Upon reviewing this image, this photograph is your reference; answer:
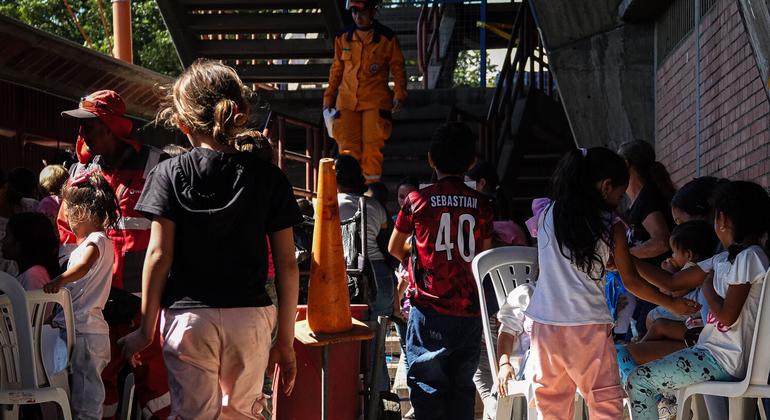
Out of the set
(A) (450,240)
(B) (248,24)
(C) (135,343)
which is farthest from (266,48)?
(C) (135,343)

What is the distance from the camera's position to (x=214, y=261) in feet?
13.3

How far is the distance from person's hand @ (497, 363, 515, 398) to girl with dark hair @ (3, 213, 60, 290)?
235cm

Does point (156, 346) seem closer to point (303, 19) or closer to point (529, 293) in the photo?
point (529, 293)

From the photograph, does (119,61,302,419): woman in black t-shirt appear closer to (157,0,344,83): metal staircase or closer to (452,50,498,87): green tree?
(157,0,344,83): metal staircase

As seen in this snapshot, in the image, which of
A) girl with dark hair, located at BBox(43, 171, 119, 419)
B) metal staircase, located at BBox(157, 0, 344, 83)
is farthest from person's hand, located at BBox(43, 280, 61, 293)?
metal staircase, located at BBox(157, 0, 344, 83)

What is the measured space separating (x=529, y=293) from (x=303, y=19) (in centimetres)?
961

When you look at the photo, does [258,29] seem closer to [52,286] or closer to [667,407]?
[52,286]

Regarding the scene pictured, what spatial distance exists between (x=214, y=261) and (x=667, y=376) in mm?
1988

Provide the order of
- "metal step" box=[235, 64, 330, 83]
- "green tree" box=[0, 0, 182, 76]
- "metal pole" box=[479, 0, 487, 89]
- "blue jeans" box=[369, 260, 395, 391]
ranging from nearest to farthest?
"blue jeans" box=[369, 260, 395, 391] < "metal step" box=[235, 64, 330, 83] < "metal pole" box=[479, 0, 487, 89] < "green tree" box=[0, 0, 182, 76]

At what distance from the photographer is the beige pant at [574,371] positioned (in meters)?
4.59

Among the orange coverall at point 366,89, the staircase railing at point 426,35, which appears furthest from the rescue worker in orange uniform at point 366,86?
the staircase railing at point 426,35

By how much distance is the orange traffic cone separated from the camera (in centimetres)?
527

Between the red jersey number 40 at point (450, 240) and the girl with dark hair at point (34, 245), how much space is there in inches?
76.9

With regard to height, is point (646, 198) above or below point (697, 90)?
below
